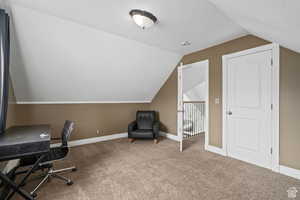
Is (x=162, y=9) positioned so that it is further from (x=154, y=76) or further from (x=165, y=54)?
(x=154, y=76)

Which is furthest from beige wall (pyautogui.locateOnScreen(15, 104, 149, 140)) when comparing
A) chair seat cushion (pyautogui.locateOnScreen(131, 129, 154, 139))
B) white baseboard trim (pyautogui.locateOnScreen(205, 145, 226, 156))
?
white baseboard trim (pyautogui.locateOnScreen(205, 145, 226, 156))

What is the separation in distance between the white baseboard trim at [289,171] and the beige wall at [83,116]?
3.89m

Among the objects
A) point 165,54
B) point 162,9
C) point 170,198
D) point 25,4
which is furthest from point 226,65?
point 25,4

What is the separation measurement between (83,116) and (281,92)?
451 centimetres

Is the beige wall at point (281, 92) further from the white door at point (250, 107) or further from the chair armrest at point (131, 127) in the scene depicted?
the chair armrest at point (131, 127)

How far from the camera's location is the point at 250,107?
2.76 m

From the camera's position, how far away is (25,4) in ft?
6.34

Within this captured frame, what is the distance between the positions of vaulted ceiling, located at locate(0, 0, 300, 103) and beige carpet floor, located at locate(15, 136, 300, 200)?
178 centimetres

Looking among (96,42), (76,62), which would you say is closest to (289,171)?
(96,42)

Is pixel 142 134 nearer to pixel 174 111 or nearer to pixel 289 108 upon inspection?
pixel 174 111

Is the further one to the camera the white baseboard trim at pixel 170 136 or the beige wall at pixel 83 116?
the white baseboard trim at pixel 170 136

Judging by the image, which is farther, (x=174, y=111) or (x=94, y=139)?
(x=174, y=111)

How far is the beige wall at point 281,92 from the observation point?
7.36 ft

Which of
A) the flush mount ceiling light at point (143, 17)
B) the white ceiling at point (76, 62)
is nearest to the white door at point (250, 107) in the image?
the white ceiling at point (76, 62)
